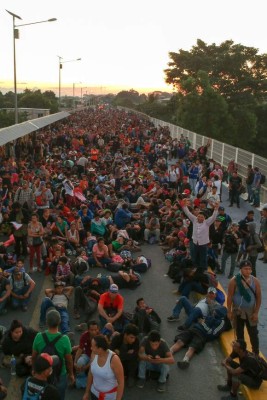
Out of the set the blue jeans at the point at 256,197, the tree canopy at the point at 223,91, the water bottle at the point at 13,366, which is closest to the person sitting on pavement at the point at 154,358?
the water bottle at the point at 13,366

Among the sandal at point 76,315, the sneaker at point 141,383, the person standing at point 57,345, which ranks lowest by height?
the sandal at point 76,315

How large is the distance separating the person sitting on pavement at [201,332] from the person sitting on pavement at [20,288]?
3.12 meters

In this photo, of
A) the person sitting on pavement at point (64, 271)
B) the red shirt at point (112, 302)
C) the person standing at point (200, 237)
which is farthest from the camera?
the person sitting on pavement at point (64, 271)

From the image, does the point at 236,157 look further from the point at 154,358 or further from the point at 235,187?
the point at 154,358

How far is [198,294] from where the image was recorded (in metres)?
9.90

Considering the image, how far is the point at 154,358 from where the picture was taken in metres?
6.91

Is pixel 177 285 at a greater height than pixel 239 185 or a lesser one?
lesser

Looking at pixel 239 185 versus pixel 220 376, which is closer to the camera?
pixel 220 376

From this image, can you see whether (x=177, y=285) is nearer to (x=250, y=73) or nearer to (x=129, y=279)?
(x=129, y=279)

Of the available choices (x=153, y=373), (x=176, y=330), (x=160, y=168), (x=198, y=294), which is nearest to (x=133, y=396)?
(x=153, y=373)

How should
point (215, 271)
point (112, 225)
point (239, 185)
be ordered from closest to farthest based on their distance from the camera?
1. point (215, 271)
2. point (112, 225)
3. point (239, 185)

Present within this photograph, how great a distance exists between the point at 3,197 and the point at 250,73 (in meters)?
47.4

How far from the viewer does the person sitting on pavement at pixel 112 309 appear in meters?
8.16

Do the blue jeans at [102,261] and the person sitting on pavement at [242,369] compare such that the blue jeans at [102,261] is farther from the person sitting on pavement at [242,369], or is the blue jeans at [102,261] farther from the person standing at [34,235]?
the person sitting on pavement at [242,369]
